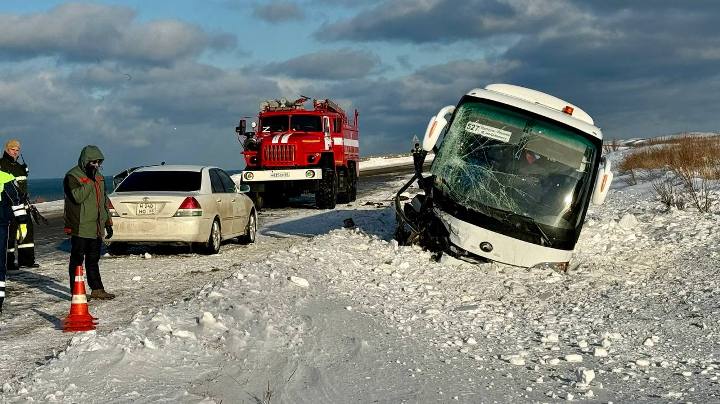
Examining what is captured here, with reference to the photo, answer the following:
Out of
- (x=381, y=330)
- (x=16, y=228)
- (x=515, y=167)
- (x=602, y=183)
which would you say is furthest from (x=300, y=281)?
A: (x=16, y=228)

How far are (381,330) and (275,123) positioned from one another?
16617 mm

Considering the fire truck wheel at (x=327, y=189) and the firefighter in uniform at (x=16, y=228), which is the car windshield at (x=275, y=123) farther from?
the firefighter in uniform at (x=16, y=228)

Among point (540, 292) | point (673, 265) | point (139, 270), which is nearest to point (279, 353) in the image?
point (540, 292)

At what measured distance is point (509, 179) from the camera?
1133 centimetres

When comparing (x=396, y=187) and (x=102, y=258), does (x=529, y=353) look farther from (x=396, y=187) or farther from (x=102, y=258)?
(x=396, y=187)

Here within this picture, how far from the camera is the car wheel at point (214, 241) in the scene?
1388cm

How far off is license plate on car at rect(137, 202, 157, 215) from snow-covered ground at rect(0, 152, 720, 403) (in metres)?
0.87

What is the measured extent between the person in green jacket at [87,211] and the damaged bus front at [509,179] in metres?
4.38

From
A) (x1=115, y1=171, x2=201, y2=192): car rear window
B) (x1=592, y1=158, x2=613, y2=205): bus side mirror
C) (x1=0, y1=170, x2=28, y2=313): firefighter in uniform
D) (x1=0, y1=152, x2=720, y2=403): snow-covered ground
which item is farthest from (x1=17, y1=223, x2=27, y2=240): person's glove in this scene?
(x1=592, y1=158, x2=613, y2=205): bus side mirror

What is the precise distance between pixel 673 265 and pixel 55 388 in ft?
28.5

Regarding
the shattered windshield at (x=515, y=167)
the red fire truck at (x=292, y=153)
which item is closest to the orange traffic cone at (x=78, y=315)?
the shattered windshield at (x=515, y=167)

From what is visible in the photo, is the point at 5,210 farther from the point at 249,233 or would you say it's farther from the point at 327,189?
the point at 327,189

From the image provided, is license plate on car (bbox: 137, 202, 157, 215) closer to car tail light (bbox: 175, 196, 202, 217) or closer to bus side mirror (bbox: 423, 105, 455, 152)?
car tail light (bbox: 175, 196, 202, 217)

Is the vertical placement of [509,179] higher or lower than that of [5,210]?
higher
